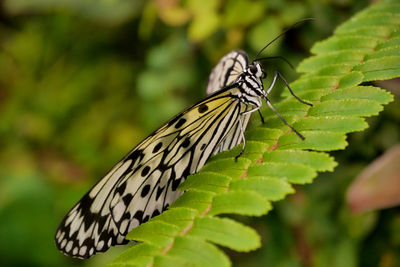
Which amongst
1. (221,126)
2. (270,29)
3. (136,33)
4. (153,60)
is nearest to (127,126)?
(136,33)

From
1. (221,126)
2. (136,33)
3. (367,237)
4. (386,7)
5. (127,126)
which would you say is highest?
(136,33)

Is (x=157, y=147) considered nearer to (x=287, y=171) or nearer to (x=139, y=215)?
(x=139, y=215)

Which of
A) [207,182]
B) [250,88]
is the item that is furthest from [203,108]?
[207,182]

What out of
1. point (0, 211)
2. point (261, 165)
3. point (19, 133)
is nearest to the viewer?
point (261, 165)

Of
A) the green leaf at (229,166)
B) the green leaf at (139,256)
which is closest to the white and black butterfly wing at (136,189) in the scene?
the green leaf at (229,166)

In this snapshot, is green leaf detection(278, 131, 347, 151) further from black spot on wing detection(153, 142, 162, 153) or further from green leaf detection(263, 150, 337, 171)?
black spot on wing detection(153, 142, 162, 153)

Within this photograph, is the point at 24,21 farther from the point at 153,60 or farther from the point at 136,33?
the point at 153,60

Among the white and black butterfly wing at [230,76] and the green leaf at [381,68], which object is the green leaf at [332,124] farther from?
the white and black butterfly wing at [230,76]

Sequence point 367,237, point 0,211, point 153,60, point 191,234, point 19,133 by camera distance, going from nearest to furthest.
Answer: point 191,234 < point 367,237 < point 153,60 < point 0,211 < point 19,133
